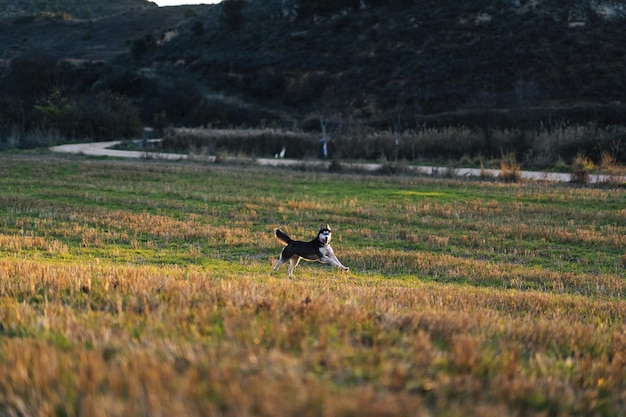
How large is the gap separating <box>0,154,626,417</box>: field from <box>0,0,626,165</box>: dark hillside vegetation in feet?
86.5

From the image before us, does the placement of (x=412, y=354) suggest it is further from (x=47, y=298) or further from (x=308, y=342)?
(x=47, y=298)

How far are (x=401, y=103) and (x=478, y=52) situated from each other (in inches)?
393

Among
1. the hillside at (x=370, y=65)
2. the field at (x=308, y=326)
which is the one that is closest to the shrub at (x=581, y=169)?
the field at (x=308, y=326)

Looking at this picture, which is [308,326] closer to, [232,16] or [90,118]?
[90,118]

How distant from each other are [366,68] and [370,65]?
0.74m

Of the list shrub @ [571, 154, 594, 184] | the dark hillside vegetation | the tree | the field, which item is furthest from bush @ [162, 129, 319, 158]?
the tree

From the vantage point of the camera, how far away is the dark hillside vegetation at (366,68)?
52750mm

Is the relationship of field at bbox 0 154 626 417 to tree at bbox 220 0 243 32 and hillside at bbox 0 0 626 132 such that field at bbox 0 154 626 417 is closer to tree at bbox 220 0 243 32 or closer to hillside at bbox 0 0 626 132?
hillside at bbox 0 0 626 132

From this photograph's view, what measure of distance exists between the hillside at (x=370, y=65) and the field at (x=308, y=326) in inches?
1460

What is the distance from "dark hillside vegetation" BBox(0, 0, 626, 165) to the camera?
173 feet

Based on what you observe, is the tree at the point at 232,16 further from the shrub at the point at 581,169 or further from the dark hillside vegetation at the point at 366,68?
the shrub at the point at 581,169

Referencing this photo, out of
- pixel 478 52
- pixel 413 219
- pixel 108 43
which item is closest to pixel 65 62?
pixel 108 43

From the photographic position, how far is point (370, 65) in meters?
65.4

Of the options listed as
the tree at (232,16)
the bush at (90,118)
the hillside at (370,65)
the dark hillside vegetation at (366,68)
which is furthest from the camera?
the tree at (232,16)
